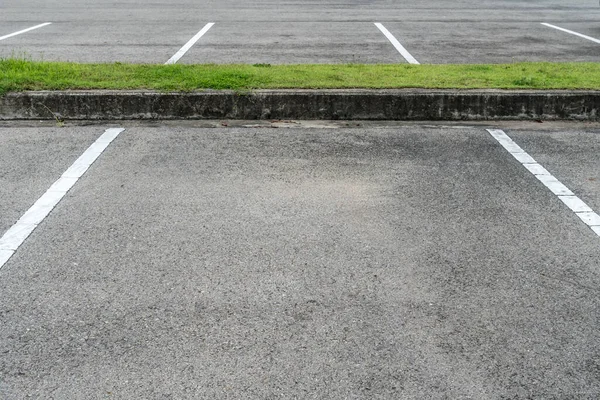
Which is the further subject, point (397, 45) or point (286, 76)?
point (397, 45)

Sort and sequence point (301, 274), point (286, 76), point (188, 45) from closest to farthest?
point (301, 274), point (286, 76), point (188, 45)

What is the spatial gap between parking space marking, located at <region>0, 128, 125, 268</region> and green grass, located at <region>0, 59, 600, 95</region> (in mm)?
1346

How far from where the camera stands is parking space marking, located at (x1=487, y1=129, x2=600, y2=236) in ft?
17.5

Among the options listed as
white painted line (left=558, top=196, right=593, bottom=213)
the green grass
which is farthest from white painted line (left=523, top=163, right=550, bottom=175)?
the green grass

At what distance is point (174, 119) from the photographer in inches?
312

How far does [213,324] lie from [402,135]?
3.99 meters

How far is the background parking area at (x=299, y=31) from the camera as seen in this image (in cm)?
1140

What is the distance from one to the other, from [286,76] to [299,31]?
5953 mm

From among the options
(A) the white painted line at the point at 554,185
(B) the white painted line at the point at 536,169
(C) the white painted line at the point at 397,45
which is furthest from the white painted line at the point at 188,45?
(A) the white painted line at the point at 554,185

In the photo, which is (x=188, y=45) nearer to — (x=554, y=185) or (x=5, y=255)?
(x=554, y=185)

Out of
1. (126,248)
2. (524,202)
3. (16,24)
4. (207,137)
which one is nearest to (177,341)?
(126,248)

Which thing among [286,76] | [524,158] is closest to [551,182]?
[524,158]

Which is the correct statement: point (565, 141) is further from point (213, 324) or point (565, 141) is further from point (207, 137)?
point (213, 324)

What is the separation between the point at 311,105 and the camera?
312 inches
